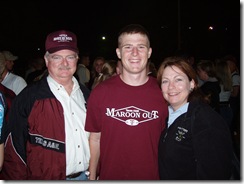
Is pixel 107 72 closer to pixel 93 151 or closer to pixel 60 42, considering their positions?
pixel 60 42

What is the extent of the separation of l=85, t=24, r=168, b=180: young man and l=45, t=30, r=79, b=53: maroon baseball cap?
615mm

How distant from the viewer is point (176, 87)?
2.66 m

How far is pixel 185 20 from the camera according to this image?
32000 mm

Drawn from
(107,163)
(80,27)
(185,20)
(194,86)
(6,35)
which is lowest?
(107,163)

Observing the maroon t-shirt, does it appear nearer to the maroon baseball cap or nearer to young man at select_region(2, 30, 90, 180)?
young man at select_region(2, 30, 90, 180)

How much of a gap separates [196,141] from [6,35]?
77.5 ft

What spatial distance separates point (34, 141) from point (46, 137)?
14 cm

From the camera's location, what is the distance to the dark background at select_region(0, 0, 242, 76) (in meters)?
23.3

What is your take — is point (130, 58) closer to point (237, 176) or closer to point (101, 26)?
point (237, 176)

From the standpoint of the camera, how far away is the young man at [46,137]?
9.39 ft

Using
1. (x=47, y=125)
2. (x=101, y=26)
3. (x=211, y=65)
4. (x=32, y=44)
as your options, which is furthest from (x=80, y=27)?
(x=47, y=125)

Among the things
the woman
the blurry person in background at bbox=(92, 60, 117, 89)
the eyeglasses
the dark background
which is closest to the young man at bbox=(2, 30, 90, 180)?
the eyeglasses

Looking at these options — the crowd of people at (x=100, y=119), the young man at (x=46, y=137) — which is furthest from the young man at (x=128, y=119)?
the young man at (x=46, y=137)

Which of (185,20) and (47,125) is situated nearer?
(47,125)
